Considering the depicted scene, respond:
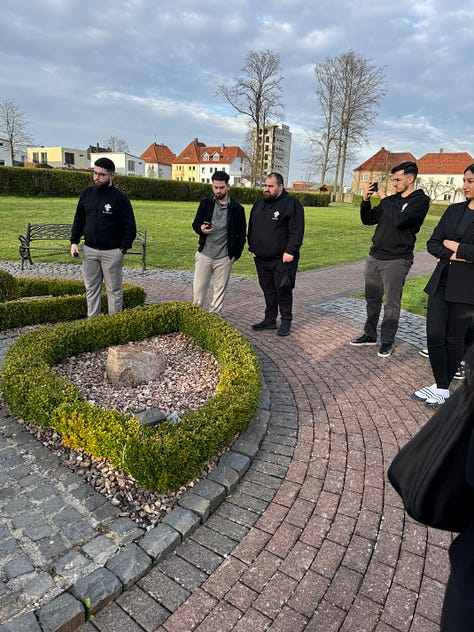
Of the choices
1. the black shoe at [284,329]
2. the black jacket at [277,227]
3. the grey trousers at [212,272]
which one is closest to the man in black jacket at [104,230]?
the grey trousers at [212,272]

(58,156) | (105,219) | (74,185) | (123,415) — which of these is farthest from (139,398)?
(58,156)

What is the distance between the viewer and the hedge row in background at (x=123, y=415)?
2760mm

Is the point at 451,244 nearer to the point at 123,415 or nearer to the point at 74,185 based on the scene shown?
the point at 123,415

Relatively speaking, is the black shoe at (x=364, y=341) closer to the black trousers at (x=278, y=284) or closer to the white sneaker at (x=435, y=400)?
the black trousers at (x=278, y=284)

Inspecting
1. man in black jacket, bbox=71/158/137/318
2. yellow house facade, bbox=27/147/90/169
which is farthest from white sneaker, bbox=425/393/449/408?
yellow house facade, bbox=27/147/90/169

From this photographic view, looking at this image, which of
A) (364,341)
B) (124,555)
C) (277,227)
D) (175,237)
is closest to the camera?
(124,555)

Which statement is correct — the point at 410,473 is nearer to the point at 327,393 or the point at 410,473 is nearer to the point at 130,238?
the point at 327,393

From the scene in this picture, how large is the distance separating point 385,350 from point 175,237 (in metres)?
12.0

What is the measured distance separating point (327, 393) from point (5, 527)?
3.00 m

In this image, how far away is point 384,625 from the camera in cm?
203

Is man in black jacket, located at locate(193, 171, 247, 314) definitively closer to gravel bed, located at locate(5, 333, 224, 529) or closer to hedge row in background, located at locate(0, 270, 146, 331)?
gravel bed, located at locate(5, 333, 224, 529)

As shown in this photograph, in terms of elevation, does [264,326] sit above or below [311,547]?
above

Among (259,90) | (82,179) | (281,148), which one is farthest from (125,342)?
(281,148)

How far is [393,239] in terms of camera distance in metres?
4.89
